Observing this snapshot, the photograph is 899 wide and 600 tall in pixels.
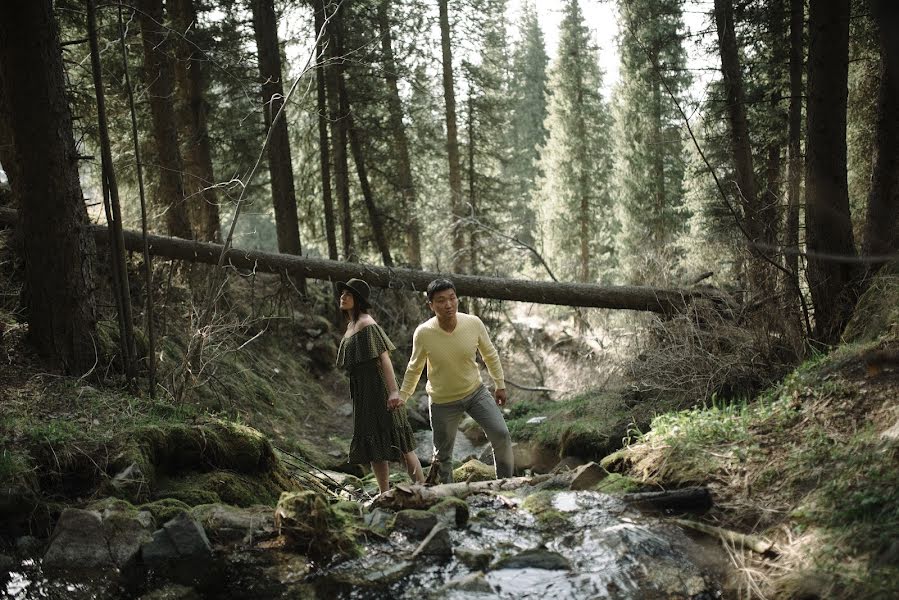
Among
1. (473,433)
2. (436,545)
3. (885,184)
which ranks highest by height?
(885,184)

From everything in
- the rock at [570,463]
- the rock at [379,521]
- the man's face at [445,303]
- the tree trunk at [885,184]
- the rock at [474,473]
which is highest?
the tree trunk at [885,184]

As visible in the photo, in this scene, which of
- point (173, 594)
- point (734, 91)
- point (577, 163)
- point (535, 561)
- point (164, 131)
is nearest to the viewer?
point (173, 594)

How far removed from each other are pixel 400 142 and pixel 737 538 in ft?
52.1

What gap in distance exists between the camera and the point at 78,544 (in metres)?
4.29

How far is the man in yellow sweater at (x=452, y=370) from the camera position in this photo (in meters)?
6.48

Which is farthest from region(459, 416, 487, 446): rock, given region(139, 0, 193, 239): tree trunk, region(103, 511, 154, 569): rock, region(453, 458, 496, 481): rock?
region(103, 511, 154, 569): rock

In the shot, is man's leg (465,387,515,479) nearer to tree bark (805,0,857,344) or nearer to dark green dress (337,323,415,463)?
dark green dress (337,323,415,463)

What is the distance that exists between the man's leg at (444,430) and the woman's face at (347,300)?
1271mm

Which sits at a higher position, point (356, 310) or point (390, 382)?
point (356, 310)

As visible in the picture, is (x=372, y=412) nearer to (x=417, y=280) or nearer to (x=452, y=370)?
(x=452, y=370)

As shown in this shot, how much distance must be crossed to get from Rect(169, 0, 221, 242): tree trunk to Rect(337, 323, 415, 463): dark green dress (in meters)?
8.40

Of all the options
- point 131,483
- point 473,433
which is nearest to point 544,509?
point 131,483

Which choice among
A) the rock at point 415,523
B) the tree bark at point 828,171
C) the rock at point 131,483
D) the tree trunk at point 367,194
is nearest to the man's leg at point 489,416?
the rock at point 415,523

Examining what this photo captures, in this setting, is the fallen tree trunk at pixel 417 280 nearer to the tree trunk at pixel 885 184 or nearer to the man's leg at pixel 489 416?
the tree trunk at pixel 885 184
